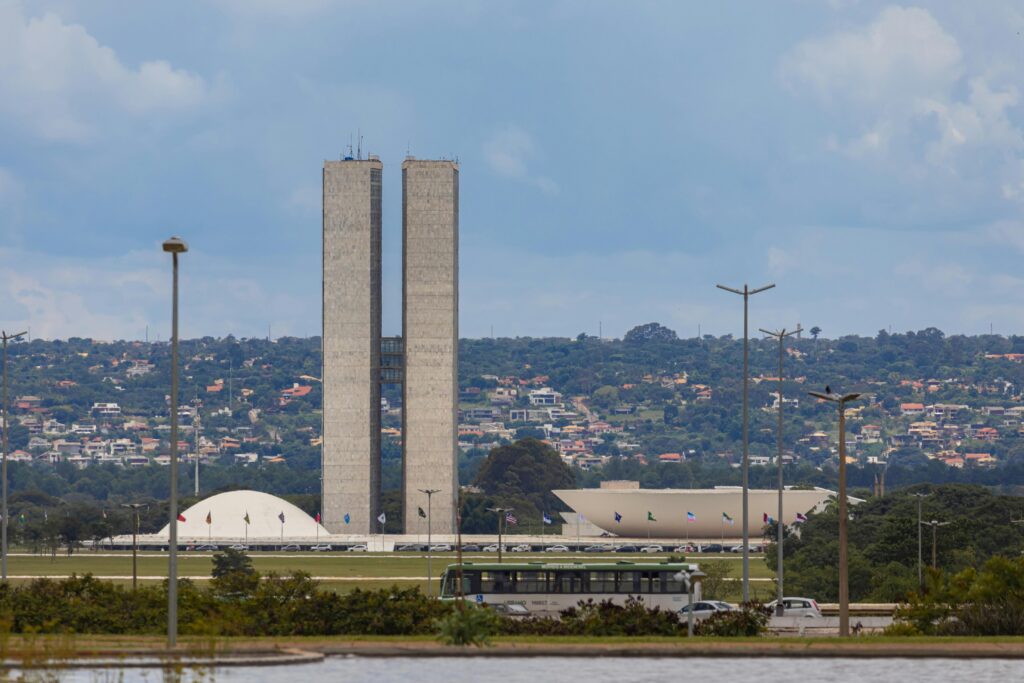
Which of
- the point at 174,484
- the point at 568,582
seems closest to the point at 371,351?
the point at 568,582

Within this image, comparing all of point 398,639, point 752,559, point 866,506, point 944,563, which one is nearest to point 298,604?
point 398,639

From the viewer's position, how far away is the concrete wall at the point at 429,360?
197m

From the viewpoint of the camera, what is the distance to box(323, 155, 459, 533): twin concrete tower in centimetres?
19712

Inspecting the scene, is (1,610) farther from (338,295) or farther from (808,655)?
(338,295)

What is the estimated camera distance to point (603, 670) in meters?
42.7

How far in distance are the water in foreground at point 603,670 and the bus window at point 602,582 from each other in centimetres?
2461

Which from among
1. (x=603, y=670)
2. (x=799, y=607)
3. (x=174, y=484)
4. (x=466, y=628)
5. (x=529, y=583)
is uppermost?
(x=174, y=484)

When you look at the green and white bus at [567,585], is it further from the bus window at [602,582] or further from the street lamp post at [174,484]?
the street lamp post at [174,484]

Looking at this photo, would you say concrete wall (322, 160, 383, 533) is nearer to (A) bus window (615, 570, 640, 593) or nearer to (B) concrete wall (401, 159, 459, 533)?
(B) concrete wall (401, 159, 459, 533)

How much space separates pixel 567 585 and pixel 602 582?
52.6 inches

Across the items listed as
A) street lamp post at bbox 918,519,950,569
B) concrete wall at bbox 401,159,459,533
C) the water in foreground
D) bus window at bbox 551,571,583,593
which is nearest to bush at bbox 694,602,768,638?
the water in foreground

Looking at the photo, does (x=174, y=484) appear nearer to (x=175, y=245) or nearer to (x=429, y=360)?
(x=175, y=245)

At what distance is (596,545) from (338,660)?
467 ft

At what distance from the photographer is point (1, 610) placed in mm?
51938
